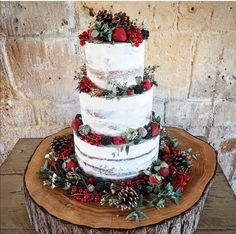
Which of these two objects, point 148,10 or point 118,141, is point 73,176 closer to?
point 118,141

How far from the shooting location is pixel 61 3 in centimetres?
109

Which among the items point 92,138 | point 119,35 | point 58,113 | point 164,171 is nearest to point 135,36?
point 119,35

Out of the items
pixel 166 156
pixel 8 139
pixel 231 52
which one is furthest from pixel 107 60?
pixel 8 139

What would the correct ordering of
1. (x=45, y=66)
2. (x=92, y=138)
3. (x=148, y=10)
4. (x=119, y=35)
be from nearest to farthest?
1. (x=119, y=35)
2. (x=92, y=138)
3. (x=148, y=10)
4. (x=45, y=66)

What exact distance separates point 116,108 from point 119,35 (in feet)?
0.58

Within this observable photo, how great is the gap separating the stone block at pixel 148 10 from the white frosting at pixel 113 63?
382 mm

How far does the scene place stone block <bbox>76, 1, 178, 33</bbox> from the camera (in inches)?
42.3

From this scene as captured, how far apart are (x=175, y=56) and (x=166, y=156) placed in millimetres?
406

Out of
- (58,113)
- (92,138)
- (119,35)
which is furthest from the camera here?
(58,113)

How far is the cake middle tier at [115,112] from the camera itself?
2.52 feet

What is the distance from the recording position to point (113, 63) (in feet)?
2.42

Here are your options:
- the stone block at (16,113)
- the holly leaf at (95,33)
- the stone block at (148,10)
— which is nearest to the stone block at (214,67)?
the stone block at (148,10)

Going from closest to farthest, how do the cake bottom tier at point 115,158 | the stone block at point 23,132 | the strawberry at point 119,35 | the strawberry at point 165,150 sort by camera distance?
1. the strawberry at point 119,35
2. the cake bottom tier at point 115,158
3. the strawberry at point 165,150
4. the stone block at point 23,132

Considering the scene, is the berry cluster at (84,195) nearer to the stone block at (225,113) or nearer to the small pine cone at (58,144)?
the small pine cone at (58,144)
